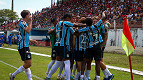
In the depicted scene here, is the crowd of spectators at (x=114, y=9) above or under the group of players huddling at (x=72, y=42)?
above

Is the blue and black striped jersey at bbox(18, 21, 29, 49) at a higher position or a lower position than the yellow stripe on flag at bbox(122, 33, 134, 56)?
higher

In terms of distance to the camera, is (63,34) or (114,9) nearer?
(63,34)

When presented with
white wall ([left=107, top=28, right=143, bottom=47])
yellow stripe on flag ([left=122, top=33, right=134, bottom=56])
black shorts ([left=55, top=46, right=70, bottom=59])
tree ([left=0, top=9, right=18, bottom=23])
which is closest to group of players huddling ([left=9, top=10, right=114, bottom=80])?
black shorts ([left=55, top=46, right=70, bottom=59])

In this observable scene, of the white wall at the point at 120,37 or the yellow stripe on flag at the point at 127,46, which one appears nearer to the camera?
the yellow stripe on flag at the point at 127,46

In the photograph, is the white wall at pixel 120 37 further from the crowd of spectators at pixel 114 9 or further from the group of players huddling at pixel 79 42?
the group of players huddling at pixel 79 42

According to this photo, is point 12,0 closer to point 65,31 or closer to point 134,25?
point 134,25

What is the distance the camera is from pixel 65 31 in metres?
5.25

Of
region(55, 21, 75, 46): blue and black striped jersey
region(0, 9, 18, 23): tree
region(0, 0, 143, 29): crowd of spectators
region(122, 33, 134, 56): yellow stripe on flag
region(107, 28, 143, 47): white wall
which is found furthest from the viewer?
region(0, 9, 18, 23): tree

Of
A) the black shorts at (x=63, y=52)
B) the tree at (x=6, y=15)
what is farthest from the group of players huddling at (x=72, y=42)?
the tree at (x=6, y=15)

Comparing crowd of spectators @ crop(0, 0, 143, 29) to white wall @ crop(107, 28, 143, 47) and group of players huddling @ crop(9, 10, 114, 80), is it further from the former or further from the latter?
group of players huddling @ crop(9, 10, 114, 80)

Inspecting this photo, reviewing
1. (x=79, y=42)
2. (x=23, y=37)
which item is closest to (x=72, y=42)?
(x=79, y=42)

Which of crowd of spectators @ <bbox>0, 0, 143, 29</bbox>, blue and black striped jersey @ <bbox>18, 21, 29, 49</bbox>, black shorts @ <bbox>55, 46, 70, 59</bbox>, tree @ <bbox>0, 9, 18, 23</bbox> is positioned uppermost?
tree @ <bbox>0, 9, 18, 23</bbox>

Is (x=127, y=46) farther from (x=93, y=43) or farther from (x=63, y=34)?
(x=63, y=34)

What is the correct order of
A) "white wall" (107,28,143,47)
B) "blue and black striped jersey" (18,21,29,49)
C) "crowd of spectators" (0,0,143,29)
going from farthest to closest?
"crowd of spectators" (0,0,143,29), "white wall" (107,28,143,47), "blue and black striped jersey" (18,21,29,49)
